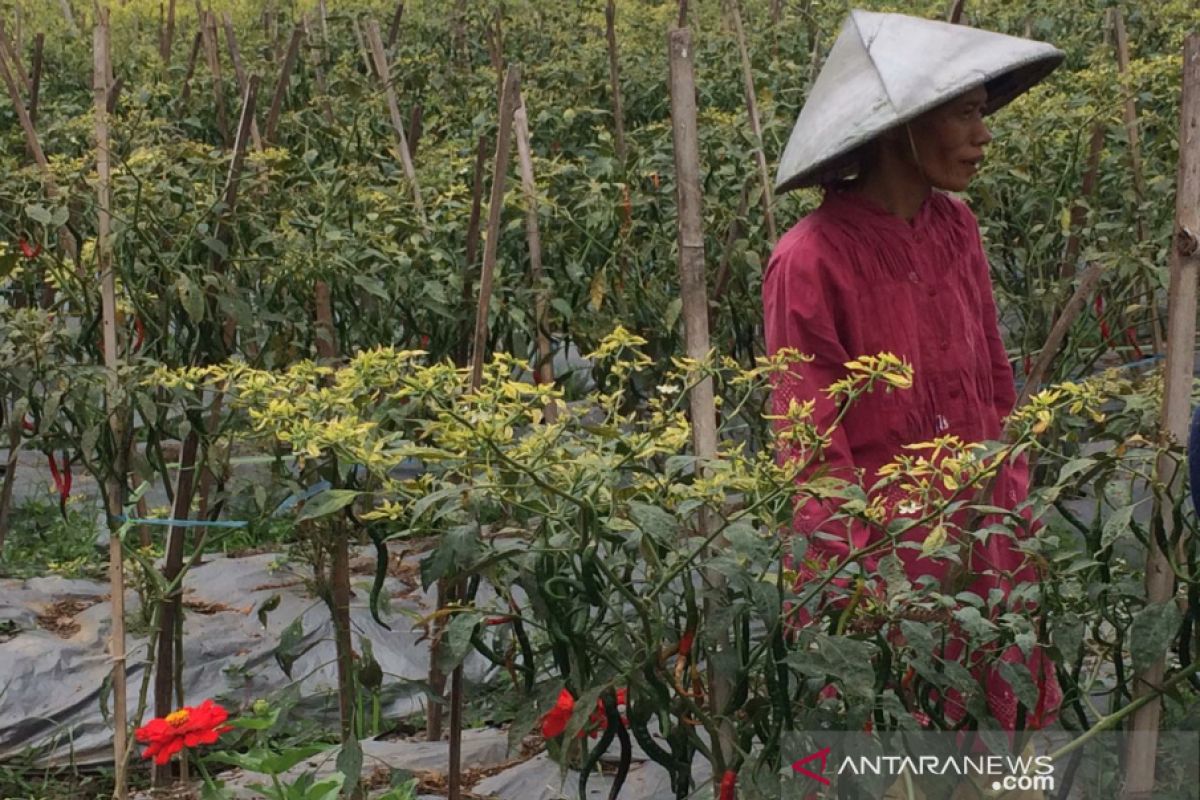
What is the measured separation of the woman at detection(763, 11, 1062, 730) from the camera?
2.34m

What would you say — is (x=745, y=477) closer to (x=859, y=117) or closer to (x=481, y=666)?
(x=859, y=117)

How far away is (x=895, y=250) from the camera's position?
8.02 feet

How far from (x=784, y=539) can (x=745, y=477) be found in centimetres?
11

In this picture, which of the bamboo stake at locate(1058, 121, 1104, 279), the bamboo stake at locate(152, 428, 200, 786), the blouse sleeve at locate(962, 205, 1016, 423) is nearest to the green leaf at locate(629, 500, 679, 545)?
the blouse sleeve at locate(962, 205, 1016, 423)

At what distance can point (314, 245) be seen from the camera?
3119 millimetres

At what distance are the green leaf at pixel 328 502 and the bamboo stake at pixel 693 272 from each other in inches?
14.5

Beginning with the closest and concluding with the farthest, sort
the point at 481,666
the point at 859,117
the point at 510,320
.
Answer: the point at 859,117
the point at 510,320
the point at 481,666

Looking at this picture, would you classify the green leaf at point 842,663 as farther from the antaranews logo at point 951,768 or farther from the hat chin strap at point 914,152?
the hat chin strap at point 914,152

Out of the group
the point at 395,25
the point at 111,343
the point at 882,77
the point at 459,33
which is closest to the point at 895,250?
the point at 882,77

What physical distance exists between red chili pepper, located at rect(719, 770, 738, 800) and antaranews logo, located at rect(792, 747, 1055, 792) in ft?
0.23

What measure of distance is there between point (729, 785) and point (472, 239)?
4.45ft

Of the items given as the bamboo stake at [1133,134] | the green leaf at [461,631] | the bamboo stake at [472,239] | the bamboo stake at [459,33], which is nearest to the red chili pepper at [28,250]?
the bamboo stake at [472,239]

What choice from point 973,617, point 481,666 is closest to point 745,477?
point 973,617

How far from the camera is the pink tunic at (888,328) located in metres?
2.35
